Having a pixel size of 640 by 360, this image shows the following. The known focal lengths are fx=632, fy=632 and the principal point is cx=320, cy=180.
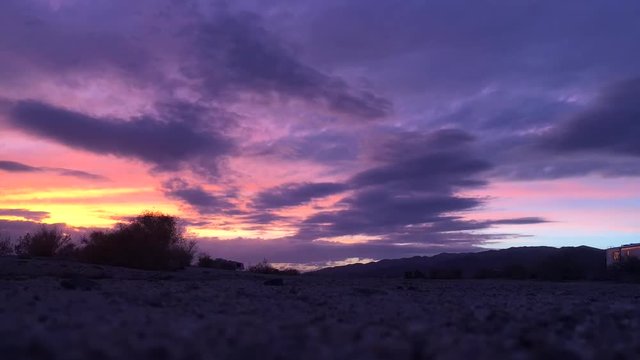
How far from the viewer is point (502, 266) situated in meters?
80.3

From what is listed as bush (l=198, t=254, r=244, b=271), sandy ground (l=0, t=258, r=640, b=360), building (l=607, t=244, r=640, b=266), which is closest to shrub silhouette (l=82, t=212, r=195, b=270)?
bush (l=198, t=254, r=244, b=271)

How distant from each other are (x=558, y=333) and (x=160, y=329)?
4.91 metres

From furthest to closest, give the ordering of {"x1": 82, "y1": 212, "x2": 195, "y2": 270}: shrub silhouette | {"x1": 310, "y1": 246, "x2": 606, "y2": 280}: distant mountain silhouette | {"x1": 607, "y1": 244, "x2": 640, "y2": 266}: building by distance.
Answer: {"x1": 607, "y1": 244, "x2": 640, "y2": 266}: building < {"x1": 310, "y1": 246, "x2": 606, "y2": 280}: distant mountain silhouette < {"x1": 82, "y1": 212, "x2": 195, "y2": 270}: shrub silhouette

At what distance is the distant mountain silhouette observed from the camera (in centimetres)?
6275

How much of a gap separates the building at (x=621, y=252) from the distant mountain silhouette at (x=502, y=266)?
7.09 feet

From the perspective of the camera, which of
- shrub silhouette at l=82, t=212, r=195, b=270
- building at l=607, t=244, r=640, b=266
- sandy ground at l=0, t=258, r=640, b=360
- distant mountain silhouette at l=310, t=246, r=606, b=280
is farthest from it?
building at l=607, t=244, r=640, b=266

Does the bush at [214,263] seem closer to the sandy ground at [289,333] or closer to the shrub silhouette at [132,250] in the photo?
the shrub silhouette at [132,250]

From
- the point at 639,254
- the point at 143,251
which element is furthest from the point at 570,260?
the point at 143,251

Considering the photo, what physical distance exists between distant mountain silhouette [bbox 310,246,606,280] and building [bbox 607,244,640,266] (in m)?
2.16

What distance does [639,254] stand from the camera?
79.6 meters

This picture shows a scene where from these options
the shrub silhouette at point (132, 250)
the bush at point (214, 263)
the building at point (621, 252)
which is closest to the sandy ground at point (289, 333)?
the shrub silhouette at point (132, 250)

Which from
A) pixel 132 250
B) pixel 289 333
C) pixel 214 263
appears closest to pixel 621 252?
pixel 214 263

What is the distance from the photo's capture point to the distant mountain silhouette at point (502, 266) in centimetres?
6275

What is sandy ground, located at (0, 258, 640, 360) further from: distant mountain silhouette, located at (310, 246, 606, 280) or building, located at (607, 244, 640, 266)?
building, located at (607, 244, 640, 266)
